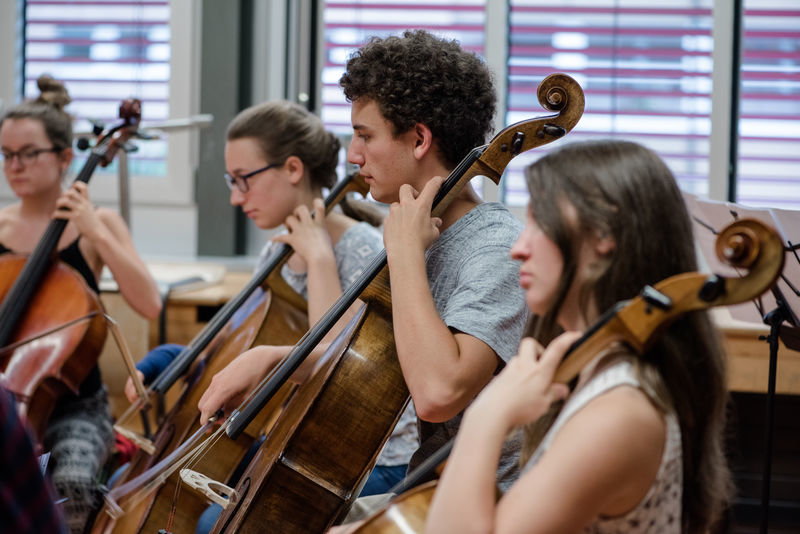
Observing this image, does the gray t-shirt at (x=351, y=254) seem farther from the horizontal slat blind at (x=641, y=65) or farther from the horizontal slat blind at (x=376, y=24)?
the horizontal slat blind at (x=376, y=24)

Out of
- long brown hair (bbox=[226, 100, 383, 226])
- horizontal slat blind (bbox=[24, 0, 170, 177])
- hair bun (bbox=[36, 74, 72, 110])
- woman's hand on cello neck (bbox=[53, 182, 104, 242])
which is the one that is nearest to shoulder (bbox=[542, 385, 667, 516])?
long brown hair (bbox=[226, 100, 383, 226])

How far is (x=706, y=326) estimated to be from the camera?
3.23 ft

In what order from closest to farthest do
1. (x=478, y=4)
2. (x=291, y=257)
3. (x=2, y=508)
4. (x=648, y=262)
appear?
(x=2, y=508)
(x=648, y=262)
(x=291, y=257)
(x=478, y=4)

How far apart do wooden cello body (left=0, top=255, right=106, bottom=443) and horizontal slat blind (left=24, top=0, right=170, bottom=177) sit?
1511 mm

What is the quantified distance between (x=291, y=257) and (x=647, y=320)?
1.28m

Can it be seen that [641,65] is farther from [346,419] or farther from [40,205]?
[346,419]

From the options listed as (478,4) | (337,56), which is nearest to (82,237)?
(337,56)

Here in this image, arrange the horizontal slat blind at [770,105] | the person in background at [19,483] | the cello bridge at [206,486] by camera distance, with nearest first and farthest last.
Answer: the person in background at [19,483]
the cello bridge at [206,486]
the horizontal slat blind at [770,105]

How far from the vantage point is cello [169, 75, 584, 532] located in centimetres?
132

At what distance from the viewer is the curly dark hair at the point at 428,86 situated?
1.51 meters

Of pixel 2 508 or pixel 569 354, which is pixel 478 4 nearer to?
pixel 569 354

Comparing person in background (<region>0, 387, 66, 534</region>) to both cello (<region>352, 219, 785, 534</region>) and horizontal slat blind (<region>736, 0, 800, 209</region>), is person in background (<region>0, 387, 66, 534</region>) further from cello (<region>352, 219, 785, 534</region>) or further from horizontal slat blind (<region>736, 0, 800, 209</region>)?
Result: horizontal slat blind (<region>736, 0, 800, 209</region>)

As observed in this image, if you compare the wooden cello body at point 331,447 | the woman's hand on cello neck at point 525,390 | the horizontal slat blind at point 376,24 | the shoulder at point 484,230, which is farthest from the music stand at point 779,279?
the horizontal slat blind at point 376,24

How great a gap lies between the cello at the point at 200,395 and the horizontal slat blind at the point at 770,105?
1.72m
